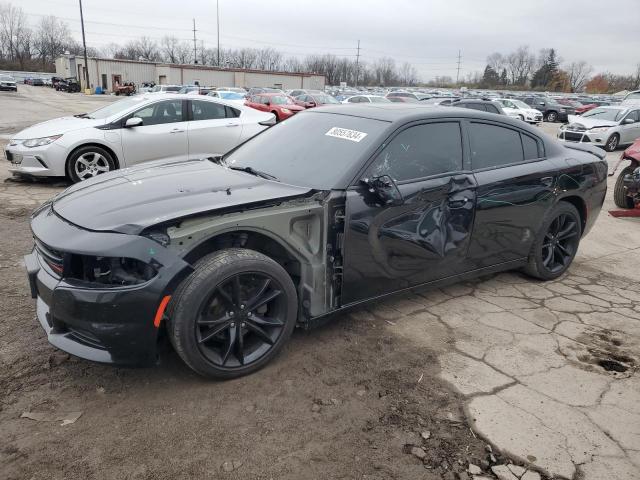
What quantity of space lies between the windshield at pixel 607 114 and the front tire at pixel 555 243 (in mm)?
15077

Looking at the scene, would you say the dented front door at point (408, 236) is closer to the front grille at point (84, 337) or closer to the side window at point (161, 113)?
the front grille at point (84, 337)

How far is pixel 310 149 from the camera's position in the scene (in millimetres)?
3617

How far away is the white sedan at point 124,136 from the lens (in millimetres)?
7410

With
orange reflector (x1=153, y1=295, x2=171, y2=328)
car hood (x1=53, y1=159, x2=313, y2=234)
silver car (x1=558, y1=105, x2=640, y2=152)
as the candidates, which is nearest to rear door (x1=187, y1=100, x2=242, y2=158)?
car hood (x1=53, y1=159, x2=313, y2=234)

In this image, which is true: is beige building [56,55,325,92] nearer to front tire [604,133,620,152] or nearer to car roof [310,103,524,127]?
front tire [604,133,620,152]

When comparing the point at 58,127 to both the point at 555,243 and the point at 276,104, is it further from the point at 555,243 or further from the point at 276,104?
the point at 276,104

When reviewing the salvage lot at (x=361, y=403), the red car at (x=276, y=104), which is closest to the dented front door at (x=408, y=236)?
the salvage lot at (x=361, y=403)

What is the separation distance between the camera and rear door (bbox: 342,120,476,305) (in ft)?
10.5

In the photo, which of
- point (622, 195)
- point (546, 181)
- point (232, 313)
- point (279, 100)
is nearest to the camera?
point (232, 313)

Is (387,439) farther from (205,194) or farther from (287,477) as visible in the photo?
(205,194)

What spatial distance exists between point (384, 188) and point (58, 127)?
258 inches

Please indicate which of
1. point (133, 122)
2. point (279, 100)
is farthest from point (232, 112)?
point (279, 100)

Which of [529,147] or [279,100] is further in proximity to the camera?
[279,100]

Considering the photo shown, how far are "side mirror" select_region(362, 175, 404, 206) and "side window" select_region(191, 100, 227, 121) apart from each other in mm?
6014
